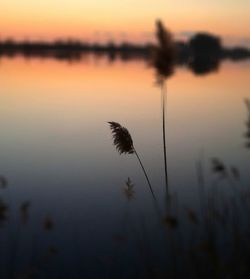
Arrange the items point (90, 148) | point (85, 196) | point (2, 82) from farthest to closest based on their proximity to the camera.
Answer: point (2, 82) → point (90, 148) → point (85, 196)

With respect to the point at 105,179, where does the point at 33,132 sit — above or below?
above

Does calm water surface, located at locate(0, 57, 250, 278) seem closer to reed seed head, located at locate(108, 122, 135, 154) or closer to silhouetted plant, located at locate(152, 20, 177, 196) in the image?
silhouetted plant, located at locate(152, 20, 177, 196)

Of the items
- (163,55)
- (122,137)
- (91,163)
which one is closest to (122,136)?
(122,137)

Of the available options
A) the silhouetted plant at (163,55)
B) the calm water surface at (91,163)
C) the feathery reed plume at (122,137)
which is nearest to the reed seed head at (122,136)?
the feathery reed plume at (122,137)

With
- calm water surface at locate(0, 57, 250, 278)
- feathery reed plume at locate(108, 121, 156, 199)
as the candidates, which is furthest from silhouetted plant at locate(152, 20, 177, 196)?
feathery reed plume at locate(108, 121, 156, 199)

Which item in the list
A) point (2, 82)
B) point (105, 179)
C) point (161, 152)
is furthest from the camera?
point (2, 82)

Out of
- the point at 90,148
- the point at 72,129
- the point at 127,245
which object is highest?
the point at 72,129

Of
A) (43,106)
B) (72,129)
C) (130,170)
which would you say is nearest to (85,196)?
(130,170)

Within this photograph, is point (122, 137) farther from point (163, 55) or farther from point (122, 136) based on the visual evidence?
point (163, 55)

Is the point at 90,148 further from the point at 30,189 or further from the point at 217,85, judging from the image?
the point at 217,85
